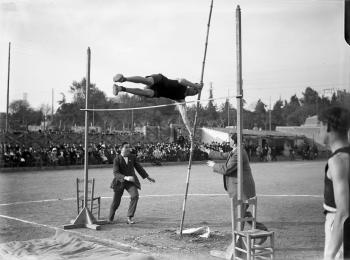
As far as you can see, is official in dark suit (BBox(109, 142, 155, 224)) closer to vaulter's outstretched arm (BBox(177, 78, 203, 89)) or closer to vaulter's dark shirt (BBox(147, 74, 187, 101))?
vaulter's dark shirt (BBox(147, 74, 187, 101))

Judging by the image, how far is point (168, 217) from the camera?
8977 millimetres

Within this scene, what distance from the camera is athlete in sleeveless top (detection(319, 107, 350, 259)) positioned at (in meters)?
2.79

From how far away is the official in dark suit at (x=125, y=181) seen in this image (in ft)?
26.7

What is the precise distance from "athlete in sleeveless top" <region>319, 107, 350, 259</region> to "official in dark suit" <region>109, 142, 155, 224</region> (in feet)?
17.7

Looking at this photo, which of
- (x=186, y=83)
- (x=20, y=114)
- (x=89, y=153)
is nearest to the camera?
(x=186, y=83)

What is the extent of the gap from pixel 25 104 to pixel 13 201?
18.7 metres

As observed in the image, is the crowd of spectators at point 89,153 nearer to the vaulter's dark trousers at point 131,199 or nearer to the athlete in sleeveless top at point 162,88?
the vaulter's dark trousers at point 131,199

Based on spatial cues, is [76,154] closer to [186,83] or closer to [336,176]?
[186,83]

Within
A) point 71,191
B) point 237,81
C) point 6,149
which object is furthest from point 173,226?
point 6,149

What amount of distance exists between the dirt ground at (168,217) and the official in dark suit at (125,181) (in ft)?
1.09

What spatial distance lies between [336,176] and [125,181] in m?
5.89

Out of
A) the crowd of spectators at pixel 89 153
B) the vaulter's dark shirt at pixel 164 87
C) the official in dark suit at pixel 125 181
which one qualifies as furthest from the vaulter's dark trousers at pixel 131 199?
the crowd of spectators at pixel 89 153

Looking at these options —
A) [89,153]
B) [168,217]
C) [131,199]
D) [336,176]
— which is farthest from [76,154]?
[336,176]

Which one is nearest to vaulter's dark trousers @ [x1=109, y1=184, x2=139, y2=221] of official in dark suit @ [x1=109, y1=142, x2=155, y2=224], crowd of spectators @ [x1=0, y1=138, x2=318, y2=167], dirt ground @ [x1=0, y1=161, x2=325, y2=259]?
official in dark suit @ [x1=109, y1=142, x2=155, y2=224]
